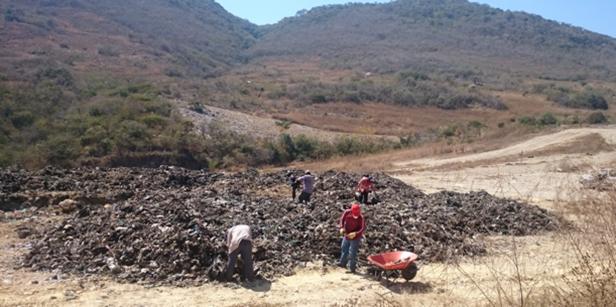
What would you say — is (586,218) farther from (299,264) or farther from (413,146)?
(413,146)

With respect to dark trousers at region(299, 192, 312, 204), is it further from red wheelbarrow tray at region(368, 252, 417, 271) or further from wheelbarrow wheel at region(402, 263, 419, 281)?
wheelbarrow wheel at region(402, 263, 419, 281)

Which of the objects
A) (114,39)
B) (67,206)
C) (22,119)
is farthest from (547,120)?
(114,39)

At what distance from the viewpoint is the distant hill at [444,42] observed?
334ft

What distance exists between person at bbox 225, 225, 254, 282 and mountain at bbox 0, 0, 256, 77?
47.9 meters

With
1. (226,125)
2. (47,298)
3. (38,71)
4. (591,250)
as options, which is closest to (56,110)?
(226,125)

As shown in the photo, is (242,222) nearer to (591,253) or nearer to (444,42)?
(591,253)

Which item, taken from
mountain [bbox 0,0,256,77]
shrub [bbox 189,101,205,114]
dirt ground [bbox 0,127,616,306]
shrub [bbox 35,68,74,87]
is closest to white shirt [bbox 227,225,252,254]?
dirt ground [bbox 0,127,616,306]

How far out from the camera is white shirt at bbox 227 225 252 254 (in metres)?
9.48

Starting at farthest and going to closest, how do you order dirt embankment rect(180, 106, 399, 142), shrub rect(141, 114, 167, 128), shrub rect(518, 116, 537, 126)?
shrub rect(518, 116, 537, 126), dirt embankment rect(180, 106, 399, 142), shrub rect(141, 114, 167, 128)

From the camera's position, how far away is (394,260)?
9602 millimetres

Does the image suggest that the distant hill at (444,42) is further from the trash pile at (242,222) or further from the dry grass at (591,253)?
the dry grass at (591,253)

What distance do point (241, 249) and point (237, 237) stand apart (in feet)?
0.73

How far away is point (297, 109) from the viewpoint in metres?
56.0

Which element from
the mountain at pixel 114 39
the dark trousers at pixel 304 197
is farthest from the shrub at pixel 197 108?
the dark trousers at pixel 304 197
